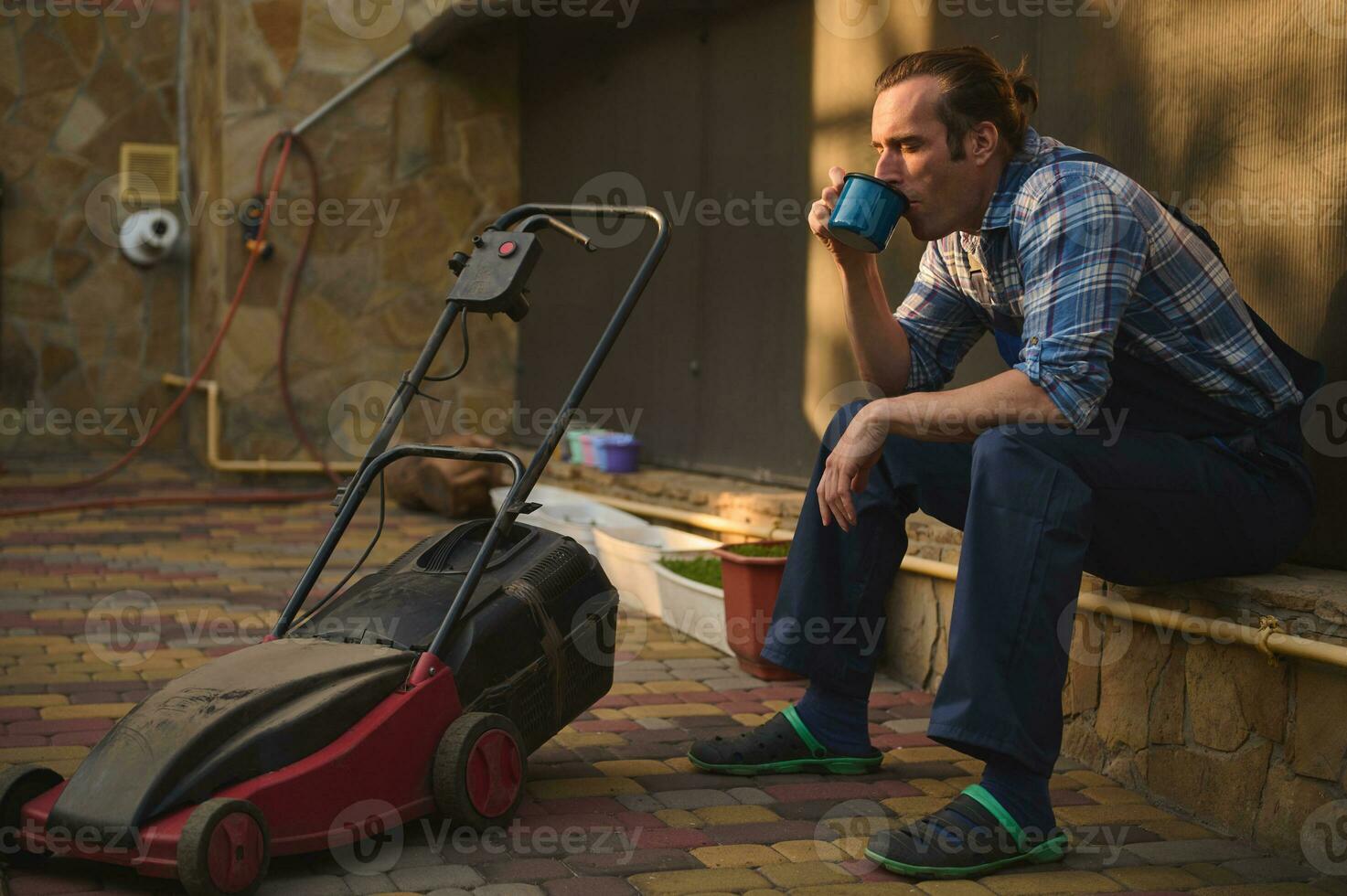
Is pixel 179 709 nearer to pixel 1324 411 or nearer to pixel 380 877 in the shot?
pixel 380 877

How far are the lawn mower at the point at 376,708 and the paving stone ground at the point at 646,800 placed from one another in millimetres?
108

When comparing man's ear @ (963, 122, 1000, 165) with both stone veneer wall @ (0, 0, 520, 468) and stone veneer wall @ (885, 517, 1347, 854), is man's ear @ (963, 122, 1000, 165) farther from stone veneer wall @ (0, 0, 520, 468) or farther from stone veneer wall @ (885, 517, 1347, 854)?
stone veneer wall @ (0, 0, 520, 468)

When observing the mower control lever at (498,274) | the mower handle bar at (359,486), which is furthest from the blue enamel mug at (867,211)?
the mower handle bar at (359,486)

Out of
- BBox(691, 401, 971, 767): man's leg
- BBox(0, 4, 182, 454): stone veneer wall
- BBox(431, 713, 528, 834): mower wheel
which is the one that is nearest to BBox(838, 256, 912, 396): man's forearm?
BBox(691, 401, 971, 767): man's leg

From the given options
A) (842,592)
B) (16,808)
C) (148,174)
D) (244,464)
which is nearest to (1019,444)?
(842,592)

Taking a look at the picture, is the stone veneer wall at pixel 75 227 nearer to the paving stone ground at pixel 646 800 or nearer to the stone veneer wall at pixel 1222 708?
the paving stone ground at pixel 646 800

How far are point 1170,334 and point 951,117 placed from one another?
536mm

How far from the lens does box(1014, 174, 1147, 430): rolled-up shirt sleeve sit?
7.66 ft

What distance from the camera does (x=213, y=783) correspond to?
6.82 ft

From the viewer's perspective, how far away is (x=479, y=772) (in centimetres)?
239

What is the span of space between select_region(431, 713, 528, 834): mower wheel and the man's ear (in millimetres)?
1269

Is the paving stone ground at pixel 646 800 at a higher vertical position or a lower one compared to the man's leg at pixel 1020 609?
lower

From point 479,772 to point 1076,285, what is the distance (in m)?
1.25

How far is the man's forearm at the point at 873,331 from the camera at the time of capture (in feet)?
9.17
